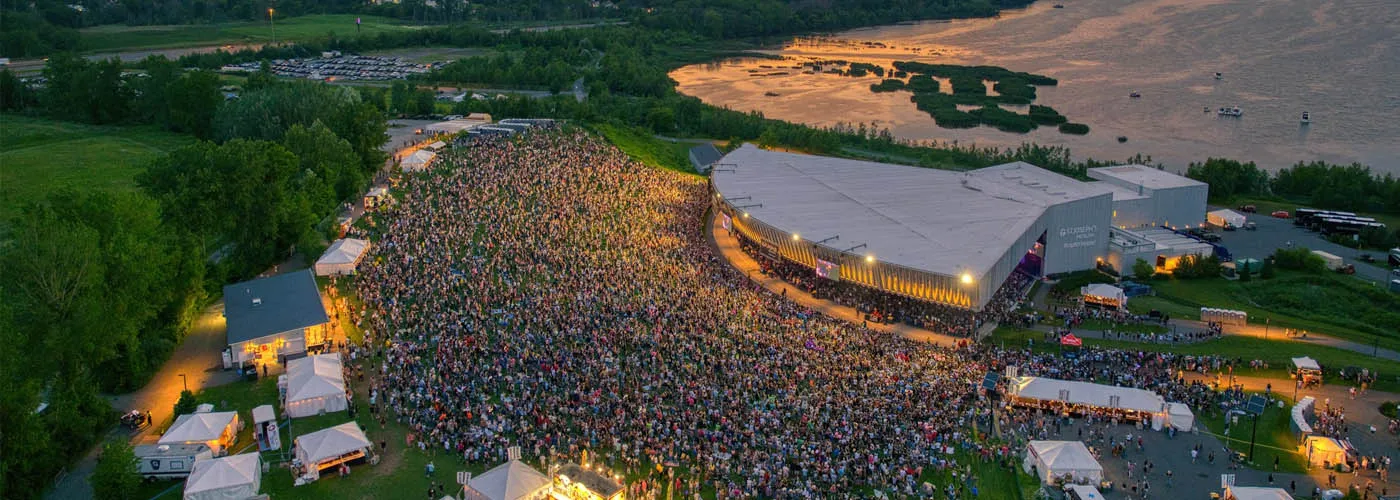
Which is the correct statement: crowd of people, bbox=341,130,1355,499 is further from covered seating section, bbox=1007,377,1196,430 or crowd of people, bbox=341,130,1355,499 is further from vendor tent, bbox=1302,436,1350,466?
vendor tent, bbox=1302,436,1350,466

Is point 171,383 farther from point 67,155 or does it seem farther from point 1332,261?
point 1332,261

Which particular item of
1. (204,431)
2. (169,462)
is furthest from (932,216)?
(169,462)

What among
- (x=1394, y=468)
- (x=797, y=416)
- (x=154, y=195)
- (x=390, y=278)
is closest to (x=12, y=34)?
(x=154, y=195)

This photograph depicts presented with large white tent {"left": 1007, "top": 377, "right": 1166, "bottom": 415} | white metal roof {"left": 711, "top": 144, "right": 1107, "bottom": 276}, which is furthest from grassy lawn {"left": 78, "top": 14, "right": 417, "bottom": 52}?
large white tent {"left": 1007, "top": 377, "right": 1166, "bottom": 415}

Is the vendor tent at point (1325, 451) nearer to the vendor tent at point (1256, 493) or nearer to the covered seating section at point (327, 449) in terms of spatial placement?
the vendor tent at point (1256, 493)

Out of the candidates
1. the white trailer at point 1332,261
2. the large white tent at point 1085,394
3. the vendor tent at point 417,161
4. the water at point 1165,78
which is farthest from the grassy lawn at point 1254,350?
the water at point 1165,78

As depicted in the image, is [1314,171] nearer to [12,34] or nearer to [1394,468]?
[1394,468]
